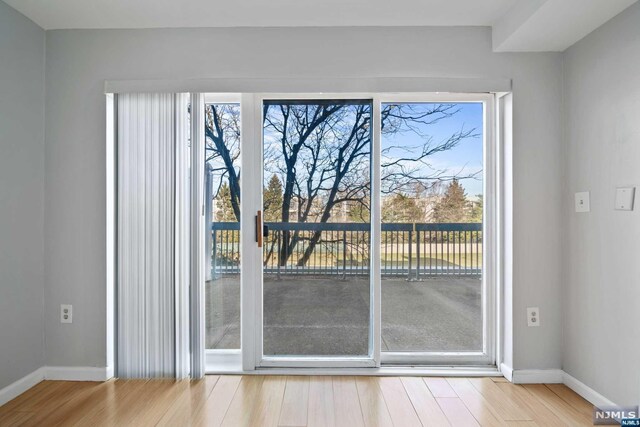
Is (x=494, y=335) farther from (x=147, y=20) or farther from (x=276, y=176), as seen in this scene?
(x=147, y=20)

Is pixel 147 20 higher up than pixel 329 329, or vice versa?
pixel 147 20

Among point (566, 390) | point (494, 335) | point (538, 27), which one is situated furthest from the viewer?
point (494, 335)

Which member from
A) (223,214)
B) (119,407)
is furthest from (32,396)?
(223,214)

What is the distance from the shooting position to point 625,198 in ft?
6.55

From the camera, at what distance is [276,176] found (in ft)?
8.75

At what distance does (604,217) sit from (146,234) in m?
2.89

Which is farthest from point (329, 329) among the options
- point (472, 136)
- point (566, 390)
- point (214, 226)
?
point (472, 136)

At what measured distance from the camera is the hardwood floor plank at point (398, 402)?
2010 millimetres

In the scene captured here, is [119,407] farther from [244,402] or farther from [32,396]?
[244,402]

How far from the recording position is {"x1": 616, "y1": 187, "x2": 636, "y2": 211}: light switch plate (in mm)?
1963

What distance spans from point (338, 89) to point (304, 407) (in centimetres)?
202

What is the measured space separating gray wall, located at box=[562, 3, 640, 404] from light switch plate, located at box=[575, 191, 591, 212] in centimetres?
3

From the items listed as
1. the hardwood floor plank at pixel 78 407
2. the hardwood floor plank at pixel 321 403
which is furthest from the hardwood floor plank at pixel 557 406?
the hardwood floor plank at pixel 78 407
